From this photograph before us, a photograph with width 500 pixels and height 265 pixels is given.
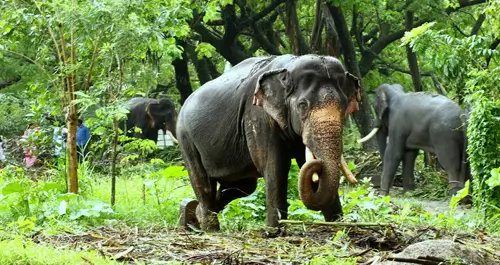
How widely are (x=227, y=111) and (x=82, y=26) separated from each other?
2.35m

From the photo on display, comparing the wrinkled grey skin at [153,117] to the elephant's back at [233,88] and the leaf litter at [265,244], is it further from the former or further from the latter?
the leaf litter at [265,244]

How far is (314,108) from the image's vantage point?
7.39m

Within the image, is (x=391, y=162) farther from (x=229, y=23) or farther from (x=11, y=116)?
(x=11, y=116)

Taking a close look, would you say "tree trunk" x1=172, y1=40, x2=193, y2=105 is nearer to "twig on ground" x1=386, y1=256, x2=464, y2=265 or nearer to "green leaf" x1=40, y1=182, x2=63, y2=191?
"green leaf" x1=40, y1=182, x2=63, y2=191

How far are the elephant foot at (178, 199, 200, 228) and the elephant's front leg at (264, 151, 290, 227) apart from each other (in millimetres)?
1659

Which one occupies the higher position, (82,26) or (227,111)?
(82,26)

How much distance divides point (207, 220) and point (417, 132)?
8.31 m

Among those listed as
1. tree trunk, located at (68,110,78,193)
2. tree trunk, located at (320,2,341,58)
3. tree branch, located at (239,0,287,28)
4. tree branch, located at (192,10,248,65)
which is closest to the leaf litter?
tree trunk, located at (68,110,78,193)

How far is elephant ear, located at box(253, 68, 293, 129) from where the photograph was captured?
7801 millimetres

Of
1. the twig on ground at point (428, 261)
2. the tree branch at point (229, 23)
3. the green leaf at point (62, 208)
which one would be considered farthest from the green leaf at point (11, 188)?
the tree branch at point (229, 23)

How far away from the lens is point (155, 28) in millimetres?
10695

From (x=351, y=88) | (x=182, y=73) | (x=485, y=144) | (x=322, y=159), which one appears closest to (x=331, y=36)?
(x=182, y=73)

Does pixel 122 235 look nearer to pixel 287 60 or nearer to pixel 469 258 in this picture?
pixel 287 60

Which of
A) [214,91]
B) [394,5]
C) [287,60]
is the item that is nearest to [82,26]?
[214,91]
